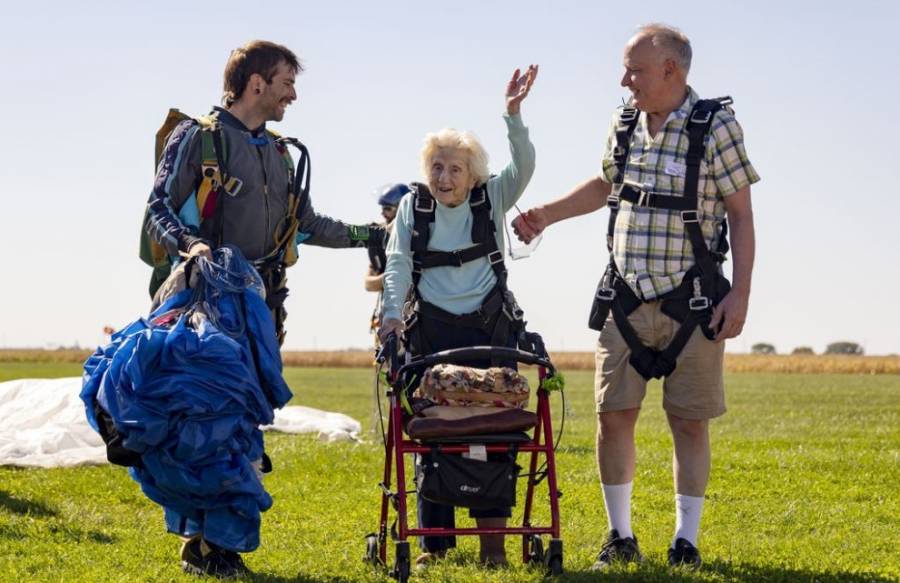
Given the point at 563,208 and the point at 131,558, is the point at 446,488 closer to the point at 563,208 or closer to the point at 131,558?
the point at 563,208

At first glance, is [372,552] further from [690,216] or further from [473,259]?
[690,216]

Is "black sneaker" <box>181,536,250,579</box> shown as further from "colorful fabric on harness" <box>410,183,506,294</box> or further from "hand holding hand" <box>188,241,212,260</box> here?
"colorful fabric on harness" <box>410,183,506,294</box>

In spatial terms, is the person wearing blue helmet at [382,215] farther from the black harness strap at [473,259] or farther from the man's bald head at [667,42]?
the man's bald head at [667,42]

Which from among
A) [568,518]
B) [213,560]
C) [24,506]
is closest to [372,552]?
[213,560]

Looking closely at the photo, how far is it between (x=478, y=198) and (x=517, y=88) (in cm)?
57

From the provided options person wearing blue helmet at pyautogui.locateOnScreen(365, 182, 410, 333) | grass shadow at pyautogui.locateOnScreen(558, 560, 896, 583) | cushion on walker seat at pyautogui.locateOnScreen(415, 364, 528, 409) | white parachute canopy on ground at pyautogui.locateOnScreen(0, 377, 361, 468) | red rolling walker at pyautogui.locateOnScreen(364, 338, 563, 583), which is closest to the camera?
red rolling walker at pyautogui.locateOnScreen(364, 338, 563, 583)

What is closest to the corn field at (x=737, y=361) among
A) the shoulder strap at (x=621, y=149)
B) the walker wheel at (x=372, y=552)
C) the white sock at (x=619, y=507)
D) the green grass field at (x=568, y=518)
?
the green grass field at (x=568, y=518)

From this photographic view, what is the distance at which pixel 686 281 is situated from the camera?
615 cm

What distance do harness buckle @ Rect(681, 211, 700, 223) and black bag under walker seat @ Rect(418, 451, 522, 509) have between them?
1.45 m

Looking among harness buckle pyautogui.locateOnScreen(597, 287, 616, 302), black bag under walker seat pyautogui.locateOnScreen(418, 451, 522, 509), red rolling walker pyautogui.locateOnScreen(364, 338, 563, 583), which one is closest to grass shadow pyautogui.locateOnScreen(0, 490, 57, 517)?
red rolling walker pyautogui.locateOnScreen(364, 338, 563, 583)

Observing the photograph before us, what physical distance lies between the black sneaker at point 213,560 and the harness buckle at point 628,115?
2.83m

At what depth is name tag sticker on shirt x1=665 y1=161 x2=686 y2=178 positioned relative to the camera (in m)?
6.09

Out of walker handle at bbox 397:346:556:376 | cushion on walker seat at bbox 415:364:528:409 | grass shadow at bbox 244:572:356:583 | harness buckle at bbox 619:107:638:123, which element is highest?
harness buckle at bbox 619:107:638:123

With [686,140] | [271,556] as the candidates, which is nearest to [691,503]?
[686,140]
